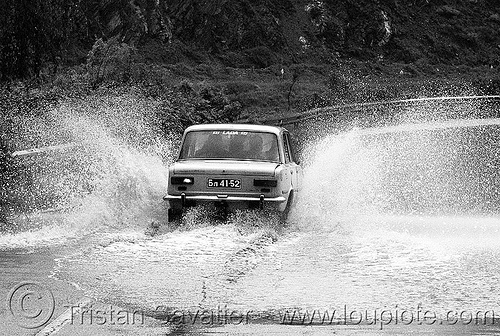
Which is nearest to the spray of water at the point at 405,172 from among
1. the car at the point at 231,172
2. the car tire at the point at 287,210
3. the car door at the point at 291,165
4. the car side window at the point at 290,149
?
the car tire at the point at 287,210

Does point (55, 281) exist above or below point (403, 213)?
above

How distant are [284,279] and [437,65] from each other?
54444mm

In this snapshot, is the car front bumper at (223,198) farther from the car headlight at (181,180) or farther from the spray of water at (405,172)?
the spray of water at (405,172)

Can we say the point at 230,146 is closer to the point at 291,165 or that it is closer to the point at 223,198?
the point at 291,165

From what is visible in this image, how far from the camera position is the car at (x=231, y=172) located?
14.9m

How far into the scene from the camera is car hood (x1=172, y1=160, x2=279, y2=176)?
15.0 metres

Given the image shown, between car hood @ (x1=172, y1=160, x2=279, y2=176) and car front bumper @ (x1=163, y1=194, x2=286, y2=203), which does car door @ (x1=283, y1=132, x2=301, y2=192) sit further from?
car front bumper @ (x1=163, y1=194, x2=286, y2=203)

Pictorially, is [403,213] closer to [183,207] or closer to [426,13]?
[183,207]

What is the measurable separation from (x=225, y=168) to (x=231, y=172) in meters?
0.12

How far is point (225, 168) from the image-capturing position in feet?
49.3

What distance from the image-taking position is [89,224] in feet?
49.1

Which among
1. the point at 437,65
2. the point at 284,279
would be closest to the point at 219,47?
the point at 437,65
